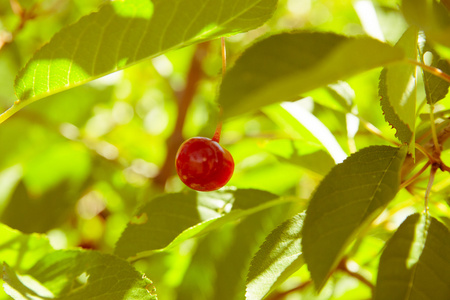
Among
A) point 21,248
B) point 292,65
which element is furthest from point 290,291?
point 292,65

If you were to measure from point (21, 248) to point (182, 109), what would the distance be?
41.1 inches

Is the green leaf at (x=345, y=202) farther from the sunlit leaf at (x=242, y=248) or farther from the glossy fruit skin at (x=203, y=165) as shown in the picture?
the sunlit leaf at (x=242, y=248)

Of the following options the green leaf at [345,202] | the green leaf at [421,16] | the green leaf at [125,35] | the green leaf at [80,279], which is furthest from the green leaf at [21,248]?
the green leaf at [421,16]

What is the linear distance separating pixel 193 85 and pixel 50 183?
2.22 feet

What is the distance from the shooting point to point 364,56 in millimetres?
497

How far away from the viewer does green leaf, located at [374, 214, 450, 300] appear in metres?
0.71

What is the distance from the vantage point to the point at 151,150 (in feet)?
7.55

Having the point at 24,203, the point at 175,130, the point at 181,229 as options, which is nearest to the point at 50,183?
the point at 24,203

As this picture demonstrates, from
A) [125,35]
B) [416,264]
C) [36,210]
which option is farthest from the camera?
[36,210]

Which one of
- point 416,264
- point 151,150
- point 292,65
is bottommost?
point 416,264

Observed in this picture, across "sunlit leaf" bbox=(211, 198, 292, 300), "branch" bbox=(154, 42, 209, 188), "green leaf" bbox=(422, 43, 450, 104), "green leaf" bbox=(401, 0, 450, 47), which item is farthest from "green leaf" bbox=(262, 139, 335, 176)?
"branch" bbox=(154, 42, 209, 188)

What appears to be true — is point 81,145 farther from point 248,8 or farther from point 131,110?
point 248,8

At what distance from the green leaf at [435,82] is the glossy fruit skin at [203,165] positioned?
39 centimetres

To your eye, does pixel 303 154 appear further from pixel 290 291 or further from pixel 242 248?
pixel 290 291
